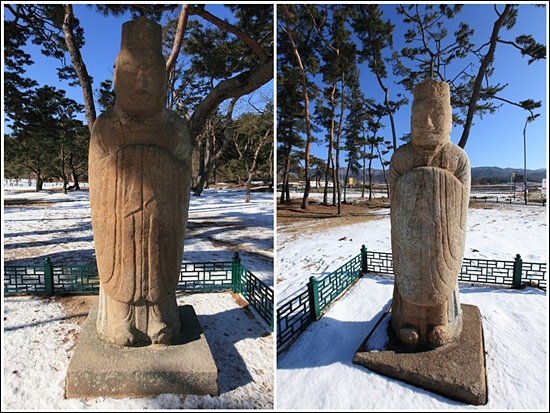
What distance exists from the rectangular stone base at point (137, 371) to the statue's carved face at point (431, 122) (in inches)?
110

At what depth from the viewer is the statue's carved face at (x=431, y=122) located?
302cm

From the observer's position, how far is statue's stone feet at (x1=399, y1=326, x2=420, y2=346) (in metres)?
3.30

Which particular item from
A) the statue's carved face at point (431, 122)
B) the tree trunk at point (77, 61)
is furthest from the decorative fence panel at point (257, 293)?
the tree trunk at point (77, 61)

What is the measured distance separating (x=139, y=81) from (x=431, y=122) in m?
2.55

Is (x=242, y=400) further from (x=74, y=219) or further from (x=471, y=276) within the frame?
(x=74, y=219)

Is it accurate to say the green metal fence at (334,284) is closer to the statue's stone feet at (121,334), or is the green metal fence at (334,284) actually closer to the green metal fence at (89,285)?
the green metal fence at (89,285)

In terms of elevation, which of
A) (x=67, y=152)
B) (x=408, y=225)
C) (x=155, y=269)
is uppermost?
(x=67, y=152)

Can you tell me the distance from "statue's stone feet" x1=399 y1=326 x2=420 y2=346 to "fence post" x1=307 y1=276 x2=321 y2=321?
130 cm

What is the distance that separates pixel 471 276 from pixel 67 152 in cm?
2672

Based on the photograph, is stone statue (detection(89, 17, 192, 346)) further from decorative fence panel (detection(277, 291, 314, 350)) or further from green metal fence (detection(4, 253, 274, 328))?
green metal fence (detection(4, 253, 274, 328))

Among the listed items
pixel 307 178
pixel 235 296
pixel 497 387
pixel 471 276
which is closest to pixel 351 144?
pixel 307 178

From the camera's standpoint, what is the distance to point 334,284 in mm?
5113

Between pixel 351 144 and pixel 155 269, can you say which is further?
pixel 351 144

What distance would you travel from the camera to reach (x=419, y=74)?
39.8 ft
